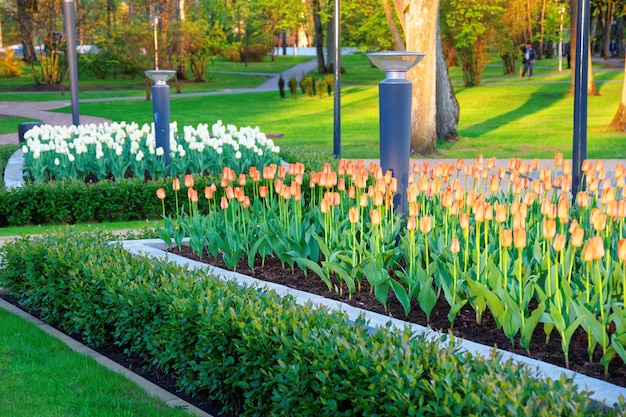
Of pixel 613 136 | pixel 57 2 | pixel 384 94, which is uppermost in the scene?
pixel 57 2

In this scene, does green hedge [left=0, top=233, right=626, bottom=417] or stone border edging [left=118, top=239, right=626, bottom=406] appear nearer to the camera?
green hedge [left=0, top=233, right=626, bottom=417]

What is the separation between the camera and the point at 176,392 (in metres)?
4.94

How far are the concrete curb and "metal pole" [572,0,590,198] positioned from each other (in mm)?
4974

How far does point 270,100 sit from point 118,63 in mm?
14955

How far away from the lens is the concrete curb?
4609 millimetres

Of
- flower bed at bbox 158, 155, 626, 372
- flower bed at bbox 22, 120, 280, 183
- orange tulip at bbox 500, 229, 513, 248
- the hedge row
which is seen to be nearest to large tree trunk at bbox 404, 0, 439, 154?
flower bed at bbox 22, 120, 280, 183

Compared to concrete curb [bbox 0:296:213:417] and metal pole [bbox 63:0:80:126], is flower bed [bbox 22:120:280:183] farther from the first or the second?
concrete curb [bbox 0:296:213:417]

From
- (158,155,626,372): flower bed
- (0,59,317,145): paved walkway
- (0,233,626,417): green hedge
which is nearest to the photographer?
(0,233,626,417): green hedge

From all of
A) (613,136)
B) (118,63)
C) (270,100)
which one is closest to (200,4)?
(118,63)

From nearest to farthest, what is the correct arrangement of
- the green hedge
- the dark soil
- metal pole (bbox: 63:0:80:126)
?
the green hedge < the dark soil < metal pole (bbox: 63:0:80:126)

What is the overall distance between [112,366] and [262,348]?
1477 millimetres

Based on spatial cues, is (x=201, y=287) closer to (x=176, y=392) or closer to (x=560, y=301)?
(x=176, y=392)

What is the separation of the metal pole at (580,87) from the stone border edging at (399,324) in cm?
401

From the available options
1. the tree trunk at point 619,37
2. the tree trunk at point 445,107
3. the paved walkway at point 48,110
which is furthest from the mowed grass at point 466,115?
the tree trunk at point 619,37
